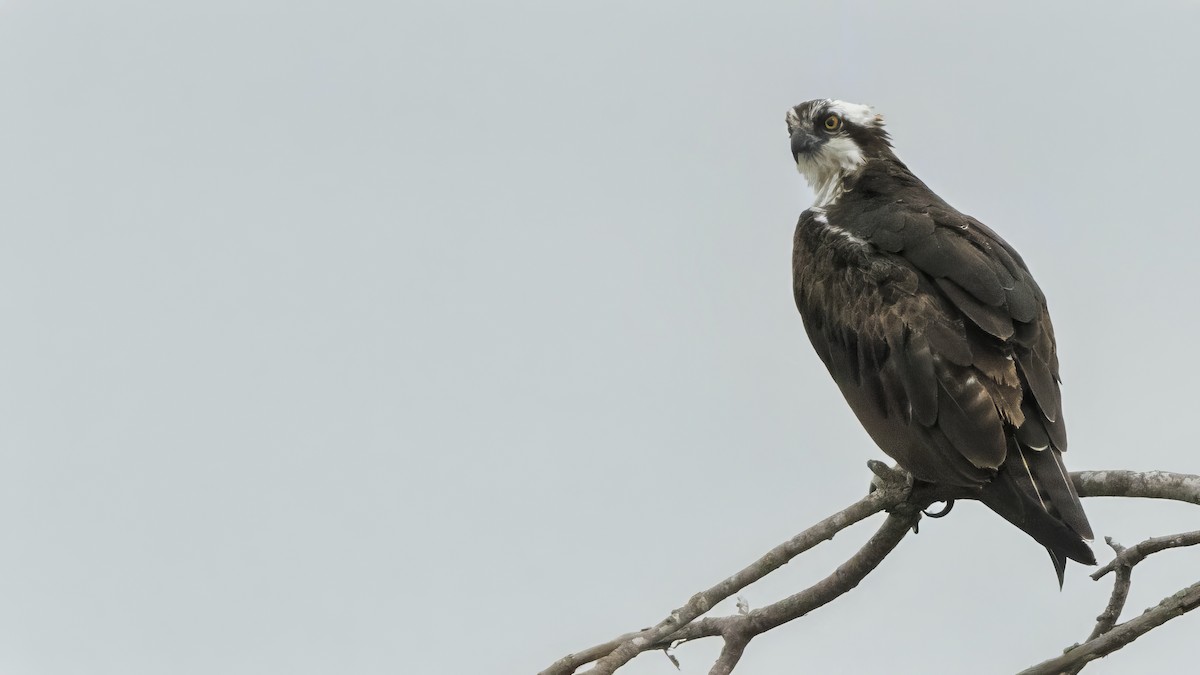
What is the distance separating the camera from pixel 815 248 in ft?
32.0

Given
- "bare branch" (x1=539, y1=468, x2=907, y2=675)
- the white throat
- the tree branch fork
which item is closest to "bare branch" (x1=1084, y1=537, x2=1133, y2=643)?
the tree branch fork

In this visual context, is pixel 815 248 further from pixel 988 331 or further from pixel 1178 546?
pixel 1178 546

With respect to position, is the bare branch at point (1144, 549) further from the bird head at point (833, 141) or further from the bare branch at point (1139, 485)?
the bird head at point (833, 141)

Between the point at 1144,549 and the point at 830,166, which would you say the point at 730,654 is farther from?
the point at 830,166

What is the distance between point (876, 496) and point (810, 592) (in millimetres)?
761

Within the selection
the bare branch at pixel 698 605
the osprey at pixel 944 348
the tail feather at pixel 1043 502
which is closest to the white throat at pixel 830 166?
the osprey at pixel 944 348

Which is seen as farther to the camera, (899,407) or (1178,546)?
(899,407)

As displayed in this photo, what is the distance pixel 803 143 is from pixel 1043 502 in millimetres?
4318

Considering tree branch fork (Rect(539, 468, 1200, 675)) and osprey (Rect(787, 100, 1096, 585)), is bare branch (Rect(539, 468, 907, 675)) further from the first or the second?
osprey (Rect(787, 100, 1096, 585))

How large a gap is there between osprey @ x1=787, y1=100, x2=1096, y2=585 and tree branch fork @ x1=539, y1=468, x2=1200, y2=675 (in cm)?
30

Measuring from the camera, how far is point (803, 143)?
36.5 feet

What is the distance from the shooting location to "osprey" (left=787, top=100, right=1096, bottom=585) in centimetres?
806

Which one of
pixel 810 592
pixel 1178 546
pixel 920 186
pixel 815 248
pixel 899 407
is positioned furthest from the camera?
pixel 920 186

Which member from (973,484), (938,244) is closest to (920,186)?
(938,244)
